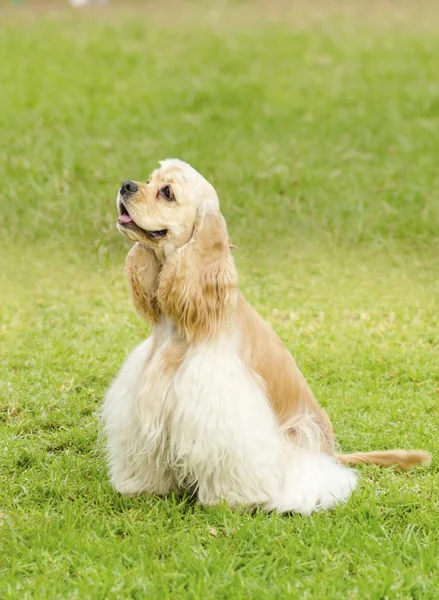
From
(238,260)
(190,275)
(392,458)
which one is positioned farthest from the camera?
(238,260)

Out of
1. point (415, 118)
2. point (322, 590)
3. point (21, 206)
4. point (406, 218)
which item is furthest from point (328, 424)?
point (415, 118)

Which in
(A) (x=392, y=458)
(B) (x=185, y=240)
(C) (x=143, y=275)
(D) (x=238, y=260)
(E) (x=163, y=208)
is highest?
(E) (x=163, y=208)

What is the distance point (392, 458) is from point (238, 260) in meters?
3.61

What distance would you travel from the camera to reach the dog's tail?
4.89 m

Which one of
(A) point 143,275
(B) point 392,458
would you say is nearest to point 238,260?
(B) point 392,458

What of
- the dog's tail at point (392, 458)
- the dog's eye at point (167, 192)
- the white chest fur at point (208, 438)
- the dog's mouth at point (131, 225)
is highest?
the dog's eye at point (167, 192)

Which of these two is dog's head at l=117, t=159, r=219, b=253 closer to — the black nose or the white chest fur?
the black nose

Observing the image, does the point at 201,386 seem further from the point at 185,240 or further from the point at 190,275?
the point at 185,240

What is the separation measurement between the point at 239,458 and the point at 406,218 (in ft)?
15.8

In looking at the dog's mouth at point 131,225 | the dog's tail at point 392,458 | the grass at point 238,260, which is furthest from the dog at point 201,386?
the dog's tail at point 392,458

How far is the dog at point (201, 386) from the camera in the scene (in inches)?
163

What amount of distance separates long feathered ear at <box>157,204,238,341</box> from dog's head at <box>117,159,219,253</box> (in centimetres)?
5

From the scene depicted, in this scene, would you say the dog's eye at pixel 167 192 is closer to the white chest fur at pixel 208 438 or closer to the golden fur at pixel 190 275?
the golden fur at pixel 190 275

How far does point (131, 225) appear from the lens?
4.12 m
